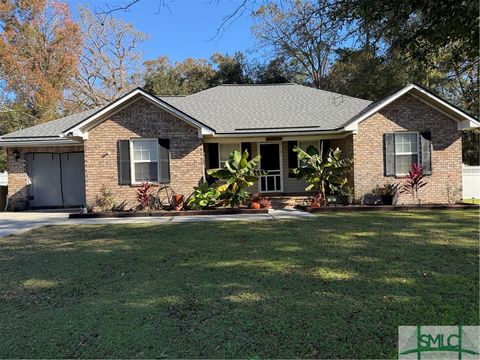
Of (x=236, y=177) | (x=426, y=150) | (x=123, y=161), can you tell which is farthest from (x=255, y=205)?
(x=426, y=150)

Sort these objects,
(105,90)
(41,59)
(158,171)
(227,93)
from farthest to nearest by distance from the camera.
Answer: (105,90) → (41,59) → (227,93) → (158,171)

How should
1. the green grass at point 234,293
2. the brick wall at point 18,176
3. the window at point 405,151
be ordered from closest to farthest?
the green grass at point 234,293, the window at point 405,151, the brick wall at point 18,176

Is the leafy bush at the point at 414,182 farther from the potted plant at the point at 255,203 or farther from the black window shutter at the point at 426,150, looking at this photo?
the potted plant at the point at 255,203

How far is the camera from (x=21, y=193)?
54.1 feet

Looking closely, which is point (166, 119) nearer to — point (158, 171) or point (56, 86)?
point (158, 171)

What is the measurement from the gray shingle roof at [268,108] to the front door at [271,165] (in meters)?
1.20

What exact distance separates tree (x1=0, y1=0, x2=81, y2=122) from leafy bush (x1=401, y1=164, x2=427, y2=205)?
29.0 metres

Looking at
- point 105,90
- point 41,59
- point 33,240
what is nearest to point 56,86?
point 41,59

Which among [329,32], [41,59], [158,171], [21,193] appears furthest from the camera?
[41,59]

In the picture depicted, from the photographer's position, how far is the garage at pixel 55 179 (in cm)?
1683

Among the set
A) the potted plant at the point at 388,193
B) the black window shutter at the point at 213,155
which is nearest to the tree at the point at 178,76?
the black window shutter at the point at 213,155

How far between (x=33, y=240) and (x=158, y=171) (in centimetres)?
572

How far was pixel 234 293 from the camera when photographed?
5027 millimetres

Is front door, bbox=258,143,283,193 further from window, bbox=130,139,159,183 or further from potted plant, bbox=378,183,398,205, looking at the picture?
window, bbox=130,139,159,183
